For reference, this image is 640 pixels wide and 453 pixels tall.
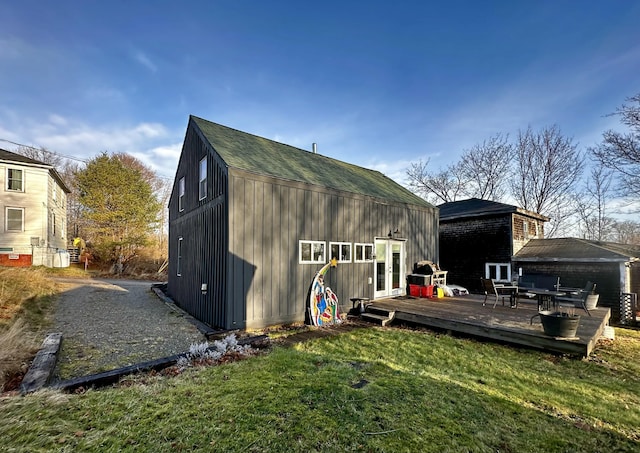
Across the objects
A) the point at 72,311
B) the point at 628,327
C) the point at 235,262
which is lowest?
the point at 628,327

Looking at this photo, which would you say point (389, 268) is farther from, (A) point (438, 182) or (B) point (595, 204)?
(B) point (595, 204)

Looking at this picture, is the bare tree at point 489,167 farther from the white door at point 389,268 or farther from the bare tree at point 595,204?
the white door at point 389,268

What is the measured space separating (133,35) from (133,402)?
31.3 feet

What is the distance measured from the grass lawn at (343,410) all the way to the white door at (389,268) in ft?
14.6

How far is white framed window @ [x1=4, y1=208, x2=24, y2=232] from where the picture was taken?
1597 centimetres

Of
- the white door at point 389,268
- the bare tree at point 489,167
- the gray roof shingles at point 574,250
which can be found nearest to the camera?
the white door at point 389,268

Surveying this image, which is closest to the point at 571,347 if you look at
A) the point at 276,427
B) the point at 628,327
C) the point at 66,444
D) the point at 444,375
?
the point at 444,375

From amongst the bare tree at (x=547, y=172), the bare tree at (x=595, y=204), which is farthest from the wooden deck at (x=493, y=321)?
the bare tree at (x=595, y=204)

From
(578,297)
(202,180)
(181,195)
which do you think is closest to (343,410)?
(202,180)

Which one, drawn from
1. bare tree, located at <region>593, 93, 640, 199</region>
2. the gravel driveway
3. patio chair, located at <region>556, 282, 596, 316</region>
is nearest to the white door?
patio chair, located at <region>556, 282, 596, 316</region>

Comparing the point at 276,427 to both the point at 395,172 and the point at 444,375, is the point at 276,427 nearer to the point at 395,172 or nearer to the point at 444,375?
the point at 444,375

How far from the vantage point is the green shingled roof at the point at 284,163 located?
7031mm

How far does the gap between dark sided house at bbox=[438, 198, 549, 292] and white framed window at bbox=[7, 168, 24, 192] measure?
24181 millimetres

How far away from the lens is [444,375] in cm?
414
